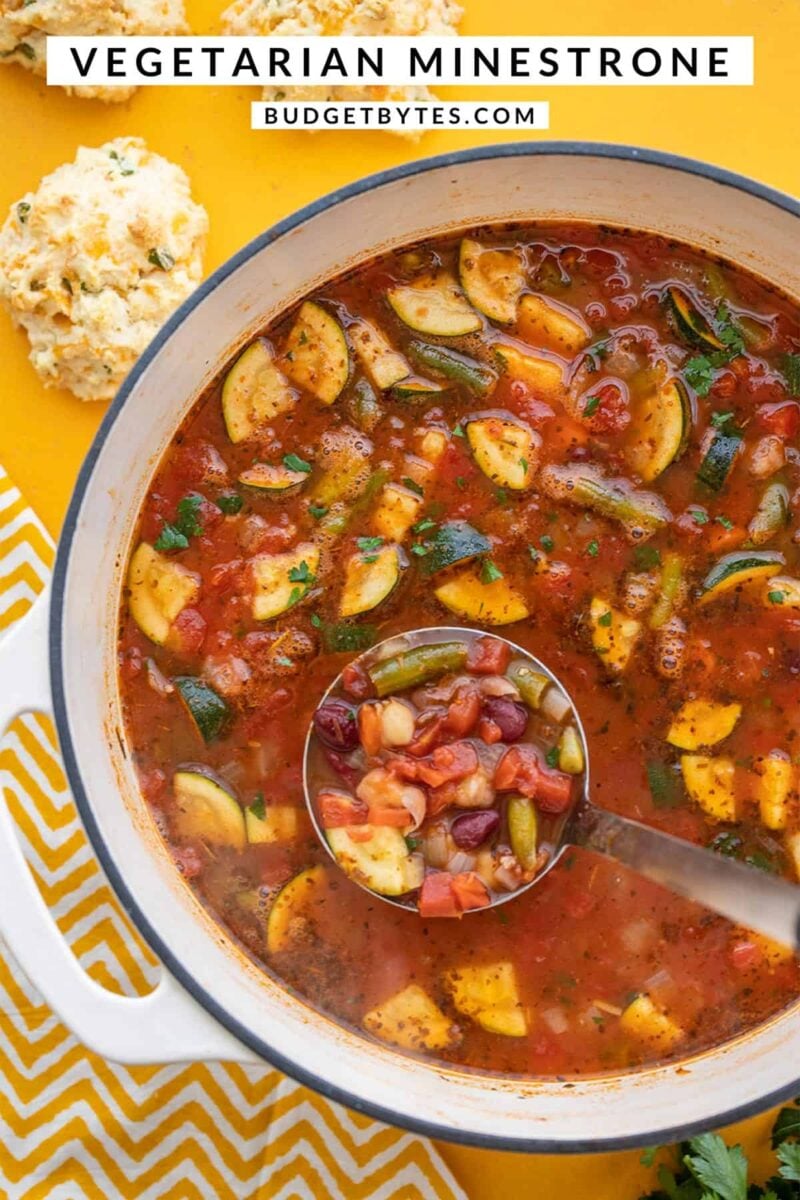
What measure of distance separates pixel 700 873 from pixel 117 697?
1.62 m

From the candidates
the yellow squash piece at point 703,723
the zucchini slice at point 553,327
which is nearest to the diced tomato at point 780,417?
the zucchini slice at point 553,327

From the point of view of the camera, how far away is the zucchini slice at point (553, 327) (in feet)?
10.5

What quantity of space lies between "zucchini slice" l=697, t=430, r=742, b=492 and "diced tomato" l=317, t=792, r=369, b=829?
1.27 m

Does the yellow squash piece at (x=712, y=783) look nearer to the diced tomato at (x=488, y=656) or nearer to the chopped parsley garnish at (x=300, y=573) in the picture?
the diced tomato at (x=488, y=656)

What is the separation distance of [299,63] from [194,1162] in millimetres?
3294

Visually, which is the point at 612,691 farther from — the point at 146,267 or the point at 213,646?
the point at 146,267

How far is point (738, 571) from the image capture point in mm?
3184

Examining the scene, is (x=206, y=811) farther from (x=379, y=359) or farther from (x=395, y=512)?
(x=379, y=359)

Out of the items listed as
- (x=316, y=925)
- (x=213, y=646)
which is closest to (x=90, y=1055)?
(x=316, y=925)

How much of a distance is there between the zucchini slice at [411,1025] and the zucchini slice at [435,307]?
71.8 inches

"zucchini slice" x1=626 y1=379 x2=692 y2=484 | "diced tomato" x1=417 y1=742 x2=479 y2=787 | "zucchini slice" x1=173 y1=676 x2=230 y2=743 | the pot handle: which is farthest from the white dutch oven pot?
"diced tomato" x1=417 y1=742 x2=479 y2=787

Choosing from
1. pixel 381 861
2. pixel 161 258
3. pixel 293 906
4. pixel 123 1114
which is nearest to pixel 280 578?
pixel 381 861

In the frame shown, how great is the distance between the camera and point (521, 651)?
10.6 ft

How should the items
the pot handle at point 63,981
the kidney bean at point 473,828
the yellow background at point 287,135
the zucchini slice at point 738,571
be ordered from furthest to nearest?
1. the yellow background at point 287,135
2. the zucchini slice at point 738,571
3. the kidney bean at point 473,828
4. the pot handle at point 63,981
